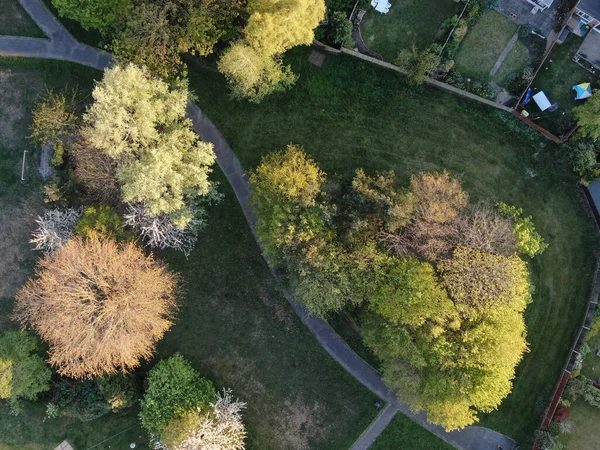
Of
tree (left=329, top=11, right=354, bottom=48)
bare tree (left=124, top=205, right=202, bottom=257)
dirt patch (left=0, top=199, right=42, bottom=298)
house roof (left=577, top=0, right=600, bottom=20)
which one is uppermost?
house roof (left=577, top=0, right=600, bottom=20)

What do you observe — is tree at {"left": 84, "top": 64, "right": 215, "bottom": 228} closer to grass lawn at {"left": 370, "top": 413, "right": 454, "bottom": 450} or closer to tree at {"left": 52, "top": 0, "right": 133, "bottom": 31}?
tree at {"left": 52, "top": 0, "right": 133, "bottom": 31}

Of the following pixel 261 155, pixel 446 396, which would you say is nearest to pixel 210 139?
pixel 261 155

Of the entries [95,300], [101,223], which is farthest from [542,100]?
[95,300]

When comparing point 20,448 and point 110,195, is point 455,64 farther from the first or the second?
point 20,448

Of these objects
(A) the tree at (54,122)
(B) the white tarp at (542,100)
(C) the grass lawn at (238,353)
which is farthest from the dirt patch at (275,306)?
(B) the white tarp at (542,100)

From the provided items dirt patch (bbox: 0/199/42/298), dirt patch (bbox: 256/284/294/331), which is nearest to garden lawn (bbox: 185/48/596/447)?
dirt patch (bbox: 256/284/294/331)

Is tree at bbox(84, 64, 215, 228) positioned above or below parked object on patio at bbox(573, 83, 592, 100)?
below

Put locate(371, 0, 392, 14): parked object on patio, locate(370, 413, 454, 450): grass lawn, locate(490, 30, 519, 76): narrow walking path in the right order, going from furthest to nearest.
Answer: locate(370, 413, 454, 450): grass lawn
locate(490, 30, 519, 76): narrow walking path
locate(371, 0, 392, 14): parked object on patio
